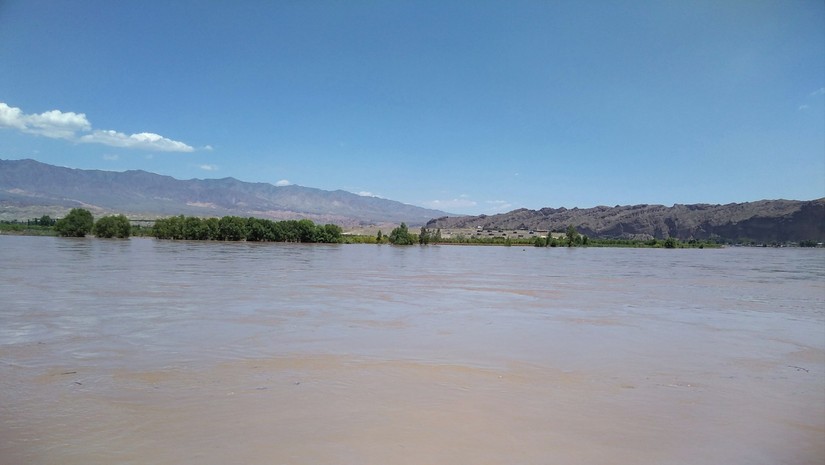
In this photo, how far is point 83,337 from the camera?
11609 millimetres

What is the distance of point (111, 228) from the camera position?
75812mm

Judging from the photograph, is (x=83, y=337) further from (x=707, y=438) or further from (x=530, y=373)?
(x=707, y=438)

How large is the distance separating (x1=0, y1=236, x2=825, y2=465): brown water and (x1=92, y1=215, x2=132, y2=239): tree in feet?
205

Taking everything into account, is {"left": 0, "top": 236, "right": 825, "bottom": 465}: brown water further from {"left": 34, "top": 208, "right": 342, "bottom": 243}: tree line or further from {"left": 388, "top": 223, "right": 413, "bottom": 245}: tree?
{"left": 388, "top": 223, "right": 413, "bottom": 245}: tree

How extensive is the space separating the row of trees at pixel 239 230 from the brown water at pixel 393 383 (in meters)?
64.0

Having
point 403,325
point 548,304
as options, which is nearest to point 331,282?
point 548,304

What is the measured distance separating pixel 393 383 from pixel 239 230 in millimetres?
78097

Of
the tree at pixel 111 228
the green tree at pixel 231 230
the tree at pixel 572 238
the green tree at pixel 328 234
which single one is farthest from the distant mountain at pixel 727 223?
the tree at pixel 111 228

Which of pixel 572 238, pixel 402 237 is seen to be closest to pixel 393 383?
pixel 402 237

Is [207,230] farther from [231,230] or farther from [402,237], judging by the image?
[402,237]

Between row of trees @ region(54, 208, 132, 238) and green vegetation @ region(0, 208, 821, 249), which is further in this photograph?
green vegetation @ region(0, 208, 821, 249)

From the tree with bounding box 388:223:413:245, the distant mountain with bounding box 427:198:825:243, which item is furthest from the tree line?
the distant mountain with bounding box 427:198:825:243

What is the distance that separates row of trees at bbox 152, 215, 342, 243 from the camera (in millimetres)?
81062

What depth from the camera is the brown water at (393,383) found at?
623cm
